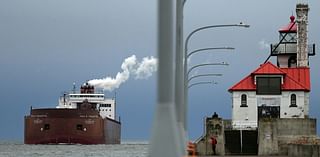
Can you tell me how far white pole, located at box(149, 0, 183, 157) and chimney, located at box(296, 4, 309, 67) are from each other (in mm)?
59852

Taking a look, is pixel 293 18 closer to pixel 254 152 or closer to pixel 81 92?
pixel 254 152

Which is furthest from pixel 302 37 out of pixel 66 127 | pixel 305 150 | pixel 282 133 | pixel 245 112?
pixel 66 127

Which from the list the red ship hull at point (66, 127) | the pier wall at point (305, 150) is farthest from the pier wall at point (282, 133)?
the red ship hull at point (66, 127)

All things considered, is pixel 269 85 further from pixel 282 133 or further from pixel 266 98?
pixel 282 133

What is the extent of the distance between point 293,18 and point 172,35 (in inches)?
2773

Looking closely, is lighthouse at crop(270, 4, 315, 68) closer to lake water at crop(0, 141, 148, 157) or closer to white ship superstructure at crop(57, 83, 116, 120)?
lake water at crop(0, 141, 148, 157)

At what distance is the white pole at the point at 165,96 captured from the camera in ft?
35.8

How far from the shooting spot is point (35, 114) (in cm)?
10700

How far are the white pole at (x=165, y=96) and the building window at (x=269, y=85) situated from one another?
160 feet

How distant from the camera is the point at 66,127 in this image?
10250cm

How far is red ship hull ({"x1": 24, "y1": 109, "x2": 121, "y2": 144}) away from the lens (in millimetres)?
102188

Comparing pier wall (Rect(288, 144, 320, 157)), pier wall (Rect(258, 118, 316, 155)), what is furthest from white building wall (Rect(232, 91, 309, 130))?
pier wall (Rect(288, 144, 320, 157))

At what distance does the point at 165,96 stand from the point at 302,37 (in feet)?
199

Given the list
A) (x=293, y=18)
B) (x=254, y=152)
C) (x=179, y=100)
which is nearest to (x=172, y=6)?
(x=179, y=100)
